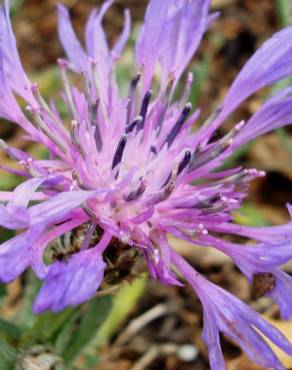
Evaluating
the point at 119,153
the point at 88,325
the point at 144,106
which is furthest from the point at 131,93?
the point at 88,325

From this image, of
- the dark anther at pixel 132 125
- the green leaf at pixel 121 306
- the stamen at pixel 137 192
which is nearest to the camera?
the stamen at pixel 137 192

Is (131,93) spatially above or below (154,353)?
above

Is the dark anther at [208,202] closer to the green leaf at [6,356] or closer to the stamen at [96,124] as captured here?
the stamen at [96,124]

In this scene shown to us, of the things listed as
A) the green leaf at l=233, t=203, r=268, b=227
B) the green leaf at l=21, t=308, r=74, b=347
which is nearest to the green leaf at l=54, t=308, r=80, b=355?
the green leaf at l=21, t=308, r=74, b=347

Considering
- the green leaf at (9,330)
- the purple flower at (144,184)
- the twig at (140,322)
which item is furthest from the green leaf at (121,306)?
the purple flower at (144,184)

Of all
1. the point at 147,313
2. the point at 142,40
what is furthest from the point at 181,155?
the point at 147,313

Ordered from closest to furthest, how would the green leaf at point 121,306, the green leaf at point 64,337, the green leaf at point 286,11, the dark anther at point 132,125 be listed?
the dark anther at point 132,125 < the green leaf at point 64,337 < the green leaf at point 121,306 < the green leaf at point 286,11

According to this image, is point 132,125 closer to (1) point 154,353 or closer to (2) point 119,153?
(2) point 119,153

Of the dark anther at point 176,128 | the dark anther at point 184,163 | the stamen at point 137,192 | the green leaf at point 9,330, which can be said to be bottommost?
the green leaf at point 9,330
